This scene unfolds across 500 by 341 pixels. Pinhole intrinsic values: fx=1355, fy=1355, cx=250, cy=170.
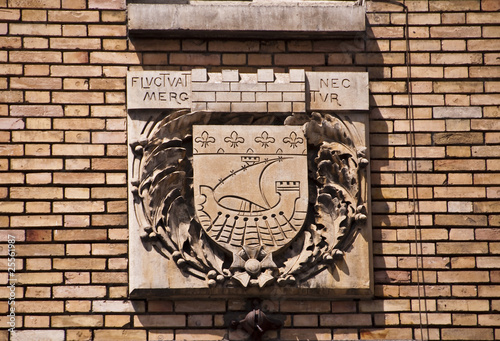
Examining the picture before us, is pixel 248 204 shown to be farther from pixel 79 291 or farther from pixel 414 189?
pixel 79 291

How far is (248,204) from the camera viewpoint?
36.6 ft

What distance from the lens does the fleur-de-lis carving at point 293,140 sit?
11.3m

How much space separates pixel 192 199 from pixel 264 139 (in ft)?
2.58

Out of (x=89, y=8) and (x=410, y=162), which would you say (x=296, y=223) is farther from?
(x=89, y=8)

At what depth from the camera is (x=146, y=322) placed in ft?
36.1

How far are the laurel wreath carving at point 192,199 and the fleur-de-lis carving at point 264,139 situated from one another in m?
0.13

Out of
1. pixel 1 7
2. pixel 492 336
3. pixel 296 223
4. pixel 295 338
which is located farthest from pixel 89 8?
pixel 492 336

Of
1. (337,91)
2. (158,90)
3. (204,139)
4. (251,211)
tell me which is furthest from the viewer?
(337,91)

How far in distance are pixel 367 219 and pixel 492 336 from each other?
55.3 inches

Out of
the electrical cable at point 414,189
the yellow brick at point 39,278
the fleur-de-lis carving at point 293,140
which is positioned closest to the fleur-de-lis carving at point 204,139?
the fleur-de-lis carving at point 293,140

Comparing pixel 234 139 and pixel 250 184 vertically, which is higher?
pixel 234 139

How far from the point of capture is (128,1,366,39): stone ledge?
11.5m

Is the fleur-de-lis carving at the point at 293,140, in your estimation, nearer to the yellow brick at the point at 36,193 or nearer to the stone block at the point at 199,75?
the stone block at the point at 199,75

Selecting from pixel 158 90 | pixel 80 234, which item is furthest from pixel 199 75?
pixel 80 234
